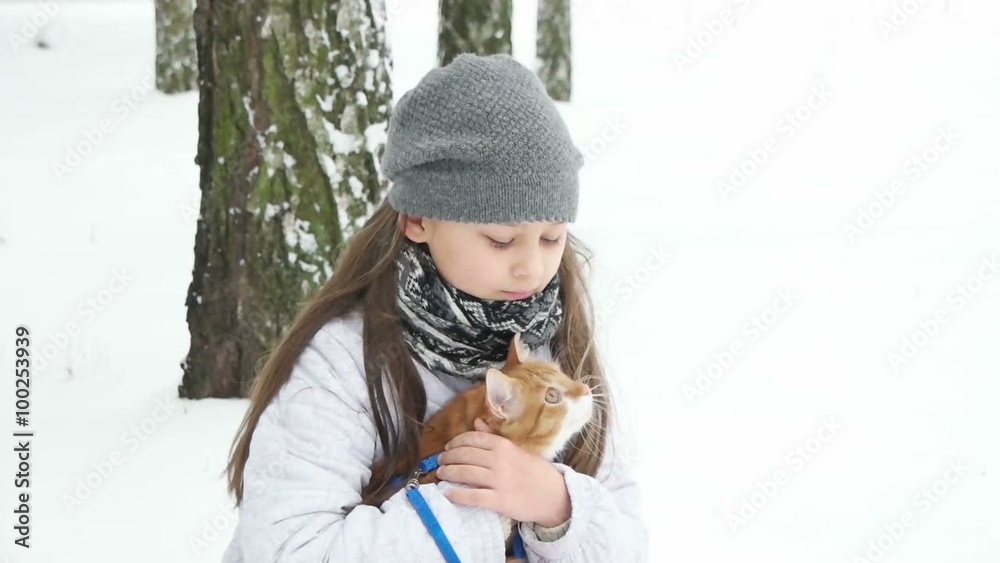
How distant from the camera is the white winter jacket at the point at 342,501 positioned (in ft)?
6.10

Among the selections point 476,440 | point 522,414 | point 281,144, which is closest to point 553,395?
point 522,414

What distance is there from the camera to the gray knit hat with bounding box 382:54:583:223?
1879 mm

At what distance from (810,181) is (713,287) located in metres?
3.27

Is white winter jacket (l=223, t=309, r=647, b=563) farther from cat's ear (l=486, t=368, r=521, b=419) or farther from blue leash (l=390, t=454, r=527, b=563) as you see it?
cat's ear (l=486, t=368, r=521, b=419)

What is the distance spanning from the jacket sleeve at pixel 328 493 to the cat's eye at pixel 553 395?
264 millimetres

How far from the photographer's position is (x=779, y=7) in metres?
17.7

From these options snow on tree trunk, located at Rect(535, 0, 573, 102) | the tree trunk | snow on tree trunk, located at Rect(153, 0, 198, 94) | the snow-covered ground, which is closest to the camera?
the snow-covered ground

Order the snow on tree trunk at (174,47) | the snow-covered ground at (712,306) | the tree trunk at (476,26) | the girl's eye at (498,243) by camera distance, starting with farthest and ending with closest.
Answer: the snow on tree trunk at (174,47) → the tree trunk at (476,26) → the snow-covered ground at (712,306) → the girl's eye at (498,243)

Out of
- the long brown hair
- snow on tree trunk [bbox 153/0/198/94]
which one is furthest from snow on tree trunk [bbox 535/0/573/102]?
the long brown hair

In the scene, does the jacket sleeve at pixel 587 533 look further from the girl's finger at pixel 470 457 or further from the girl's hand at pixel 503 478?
the girl's finger at pixel 470 457

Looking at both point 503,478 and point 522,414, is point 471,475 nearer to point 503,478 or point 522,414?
point 503,478

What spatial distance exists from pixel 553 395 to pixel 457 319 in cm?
25

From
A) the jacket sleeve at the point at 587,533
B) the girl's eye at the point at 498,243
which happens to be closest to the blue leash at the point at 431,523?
the jacket sleeve at the point at 587,533

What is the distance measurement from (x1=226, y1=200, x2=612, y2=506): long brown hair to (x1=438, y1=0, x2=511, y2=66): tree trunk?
4502 mm
